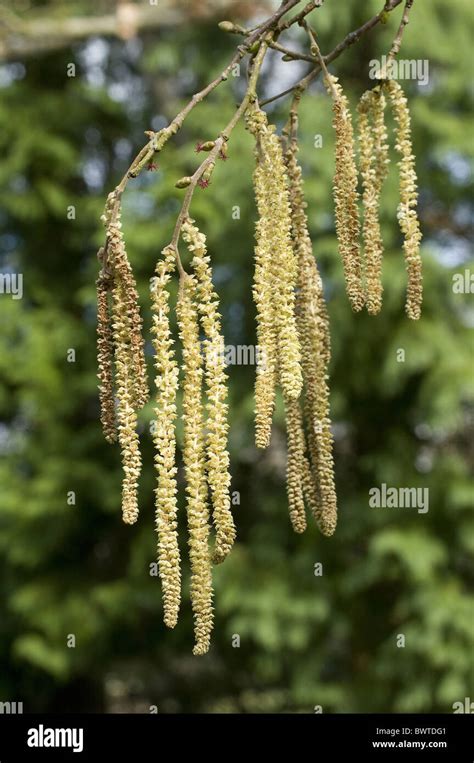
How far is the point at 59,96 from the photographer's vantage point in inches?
201

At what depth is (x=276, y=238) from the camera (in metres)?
0.77

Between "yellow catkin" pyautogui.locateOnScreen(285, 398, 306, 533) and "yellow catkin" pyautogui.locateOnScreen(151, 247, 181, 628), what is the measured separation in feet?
0.52

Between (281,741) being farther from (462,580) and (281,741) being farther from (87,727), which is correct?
(462,580)

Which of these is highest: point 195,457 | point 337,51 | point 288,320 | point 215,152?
point 337,51

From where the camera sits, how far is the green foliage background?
155 inches

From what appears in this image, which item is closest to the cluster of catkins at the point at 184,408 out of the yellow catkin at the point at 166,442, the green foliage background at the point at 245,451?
the yellow catkin at the point at 166,442

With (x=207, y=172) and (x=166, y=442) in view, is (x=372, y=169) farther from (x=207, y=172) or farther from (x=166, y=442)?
(x=166, y=442)

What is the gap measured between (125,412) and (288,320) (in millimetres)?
139

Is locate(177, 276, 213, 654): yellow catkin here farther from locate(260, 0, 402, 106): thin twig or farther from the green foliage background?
the green foliage background

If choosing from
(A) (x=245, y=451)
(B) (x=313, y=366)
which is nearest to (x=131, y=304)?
(B) (x=313, y=366)

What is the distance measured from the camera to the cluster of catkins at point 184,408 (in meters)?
0.71

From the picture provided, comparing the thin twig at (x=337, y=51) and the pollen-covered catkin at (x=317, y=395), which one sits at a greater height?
the thin twig at (x=337, y=51)

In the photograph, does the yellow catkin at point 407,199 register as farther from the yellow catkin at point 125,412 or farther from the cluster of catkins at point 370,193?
the yellow catkin at point 125,412

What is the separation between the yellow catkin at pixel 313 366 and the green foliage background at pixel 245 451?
115 inches
